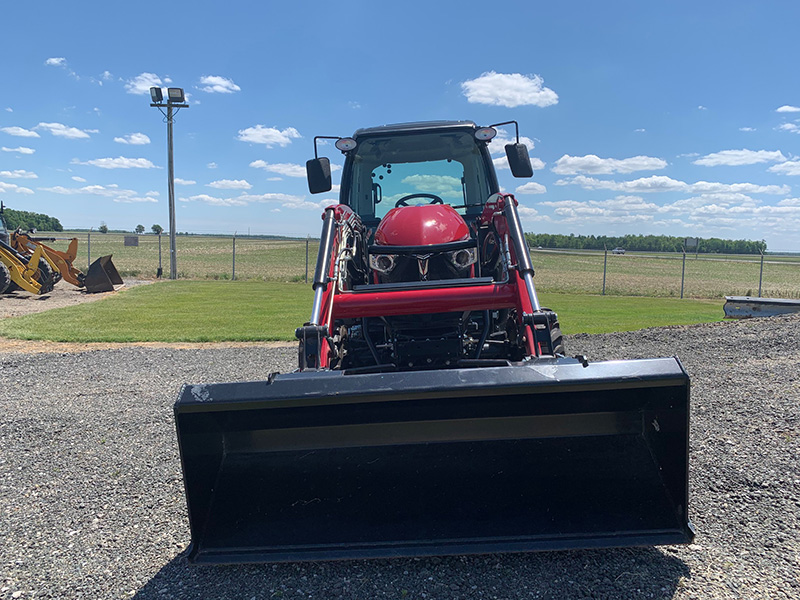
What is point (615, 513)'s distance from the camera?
2701mm

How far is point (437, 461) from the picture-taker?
2.89 m

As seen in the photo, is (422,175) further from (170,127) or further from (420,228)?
(170,127)

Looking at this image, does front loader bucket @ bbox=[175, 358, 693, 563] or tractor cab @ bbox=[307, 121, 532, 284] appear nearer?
front loader bucket @ bbox=[175, 358, 693, 563]

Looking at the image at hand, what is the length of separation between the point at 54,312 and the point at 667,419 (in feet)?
44.8

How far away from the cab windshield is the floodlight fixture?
21.0 m

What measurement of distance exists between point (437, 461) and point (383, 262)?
73.8 inches

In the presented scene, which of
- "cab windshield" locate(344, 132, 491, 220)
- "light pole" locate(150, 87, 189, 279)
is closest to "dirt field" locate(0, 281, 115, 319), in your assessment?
"light pole" locate(150, 87, 189, 279)

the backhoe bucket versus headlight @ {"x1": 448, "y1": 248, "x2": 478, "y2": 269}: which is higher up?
headlight @ {"x1": 448, "y1": 248, "x2": 478, "y2": 269}

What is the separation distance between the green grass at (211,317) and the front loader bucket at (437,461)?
277 inches

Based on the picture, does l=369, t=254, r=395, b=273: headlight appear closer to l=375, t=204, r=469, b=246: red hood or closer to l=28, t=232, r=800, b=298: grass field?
l=375, t=204, r=469, b=246: red hood

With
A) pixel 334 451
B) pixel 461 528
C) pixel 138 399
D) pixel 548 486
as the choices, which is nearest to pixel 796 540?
pixel 548 486

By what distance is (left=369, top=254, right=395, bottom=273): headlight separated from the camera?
437cm

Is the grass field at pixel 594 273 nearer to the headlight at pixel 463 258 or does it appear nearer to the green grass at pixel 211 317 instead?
the green grass at pixel 211 317

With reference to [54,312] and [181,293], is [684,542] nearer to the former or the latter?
[54,312]
